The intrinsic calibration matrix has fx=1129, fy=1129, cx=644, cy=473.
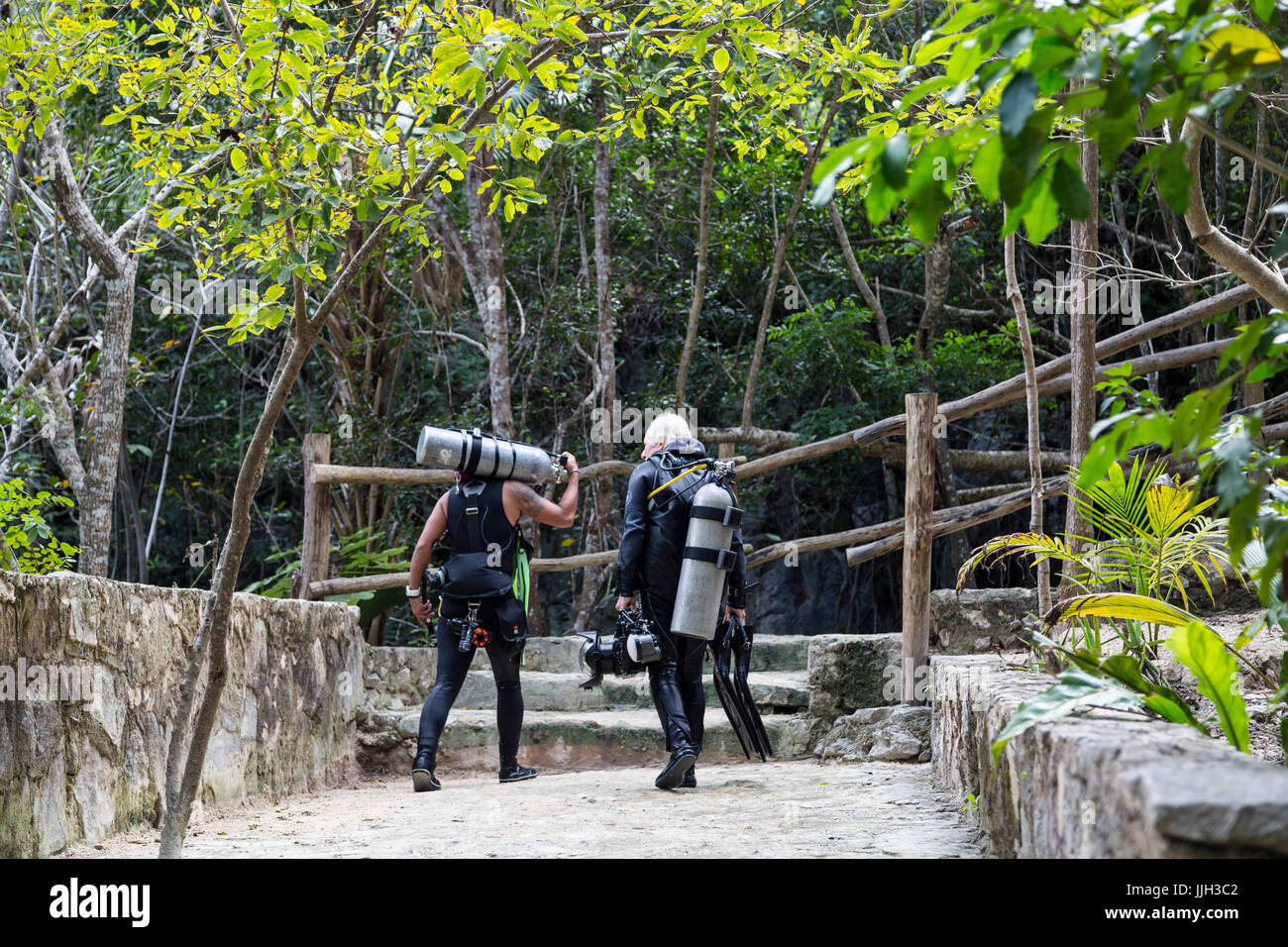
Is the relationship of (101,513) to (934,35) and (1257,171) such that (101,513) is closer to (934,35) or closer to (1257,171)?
(934,35)

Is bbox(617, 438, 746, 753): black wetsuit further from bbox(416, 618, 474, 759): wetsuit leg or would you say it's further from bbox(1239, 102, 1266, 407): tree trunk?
bbox(1239, 102, 1266, 407): tree trunk

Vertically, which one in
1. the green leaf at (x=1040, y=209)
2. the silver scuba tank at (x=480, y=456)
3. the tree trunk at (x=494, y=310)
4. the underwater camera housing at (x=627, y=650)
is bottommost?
the underwater camera housing at (x=627, y=650)

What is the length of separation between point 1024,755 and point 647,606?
2359mm

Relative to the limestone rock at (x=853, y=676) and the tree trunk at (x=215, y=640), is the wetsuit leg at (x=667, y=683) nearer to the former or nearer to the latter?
the limestone rock at (x=853, y=676)

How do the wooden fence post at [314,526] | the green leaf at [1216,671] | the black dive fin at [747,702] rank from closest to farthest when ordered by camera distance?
the green leaf at [1216,671]
the black dive fin at [747,702]
the wooden fence post at [314,526]

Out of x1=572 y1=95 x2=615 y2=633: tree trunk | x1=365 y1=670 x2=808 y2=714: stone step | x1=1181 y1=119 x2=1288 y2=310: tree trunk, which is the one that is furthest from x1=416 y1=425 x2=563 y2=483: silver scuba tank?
x1=572 y1=95 x2=615 y2=633: tree trunk

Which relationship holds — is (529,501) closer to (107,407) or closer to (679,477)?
(679,477)

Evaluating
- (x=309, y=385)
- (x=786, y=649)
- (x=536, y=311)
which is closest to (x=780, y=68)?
(x=786, y=649)

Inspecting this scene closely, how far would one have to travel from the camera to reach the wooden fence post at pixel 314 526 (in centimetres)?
666

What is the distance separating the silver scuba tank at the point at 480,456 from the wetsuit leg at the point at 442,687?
71 cm

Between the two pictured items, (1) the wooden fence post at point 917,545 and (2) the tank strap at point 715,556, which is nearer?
(2) the tank strap at point 715,556

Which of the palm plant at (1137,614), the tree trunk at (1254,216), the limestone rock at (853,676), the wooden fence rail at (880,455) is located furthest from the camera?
the tree trunk at (1254,216)

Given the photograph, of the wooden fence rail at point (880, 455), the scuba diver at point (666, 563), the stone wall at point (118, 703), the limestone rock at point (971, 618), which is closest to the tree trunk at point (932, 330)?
the wooden fence rail at point (880, 455)
